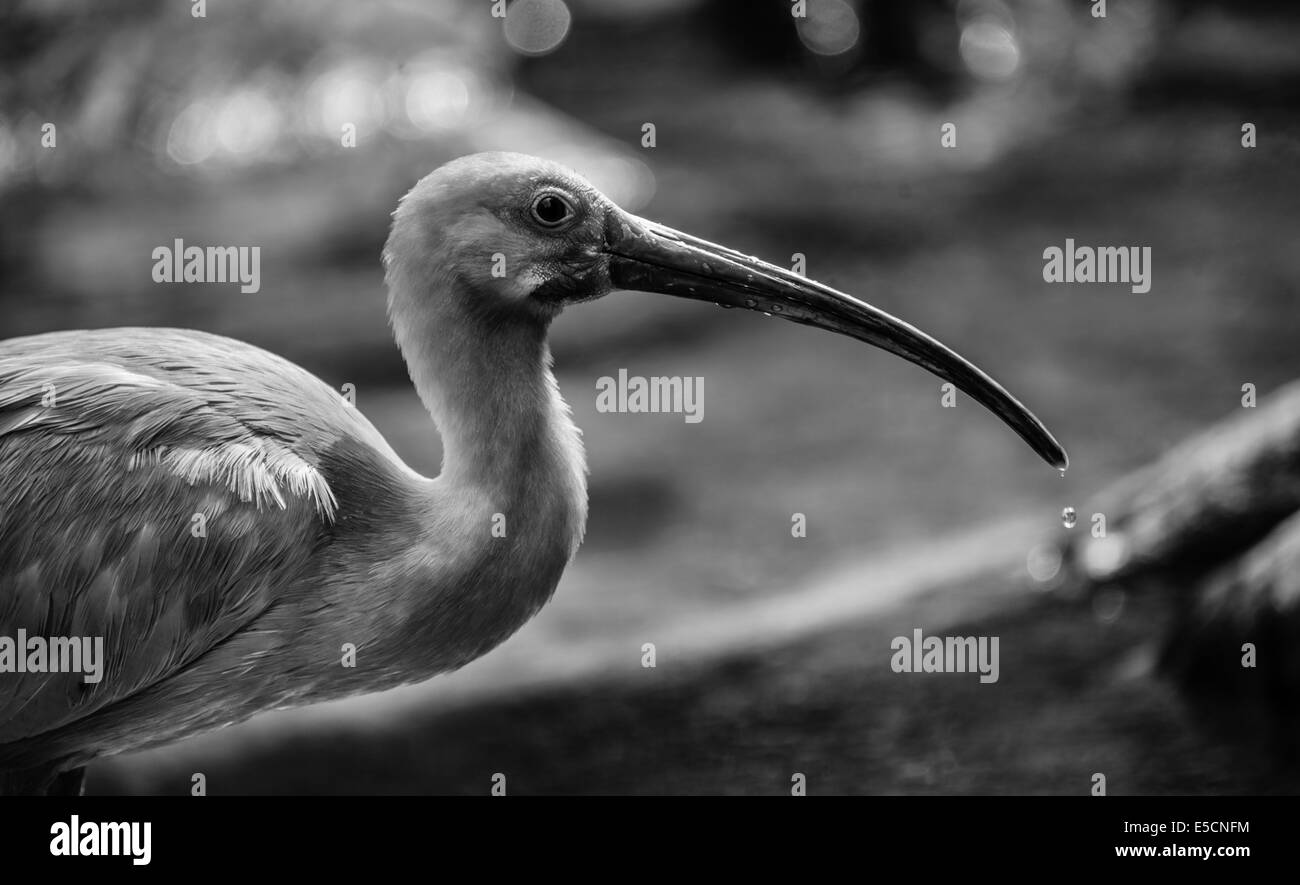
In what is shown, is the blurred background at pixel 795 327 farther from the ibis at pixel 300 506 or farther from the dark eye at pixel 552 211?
the dark eye at pixel 552 211

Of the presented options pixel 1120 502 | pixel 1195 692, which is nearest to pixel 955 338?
pixel 1120 502

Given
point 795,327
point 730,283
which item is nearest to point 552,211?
point 730,283

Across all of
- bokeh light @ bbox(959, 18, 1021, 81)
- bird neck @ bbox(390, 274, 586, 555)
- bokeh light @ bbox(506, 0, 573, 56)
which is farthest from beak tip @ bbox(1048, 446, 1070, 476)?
A: bokeh light @ bbox(506, 0, 573, 56)

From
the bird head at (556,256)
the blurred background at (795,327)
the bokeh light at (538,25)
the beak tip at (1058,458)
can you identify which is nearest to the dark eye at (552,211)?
the bird head at (556,256)

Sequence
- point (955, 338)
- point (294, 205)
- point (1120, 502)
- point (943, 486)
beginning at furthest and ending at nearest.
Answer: point (294, 205) → point (955, 338) → point (943, 486) → point (1120, 502)

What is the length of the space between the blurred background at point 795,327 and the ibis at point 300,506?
8.07ft

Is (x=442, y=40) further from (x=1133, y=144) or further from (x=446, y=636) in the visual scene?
(x=446, y=636)

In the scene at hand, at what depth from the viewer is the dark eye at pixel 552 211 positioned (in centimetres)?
399

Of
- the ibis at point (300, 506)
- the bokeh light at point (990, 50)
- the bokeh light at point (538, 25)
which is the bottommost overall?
the ibis at point (300, 506)

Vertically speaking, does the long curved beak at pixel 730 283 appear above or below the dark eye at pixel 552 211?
below

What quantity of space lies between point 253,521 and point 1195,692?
396cm

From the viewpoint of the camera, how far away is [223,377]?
4074mm
